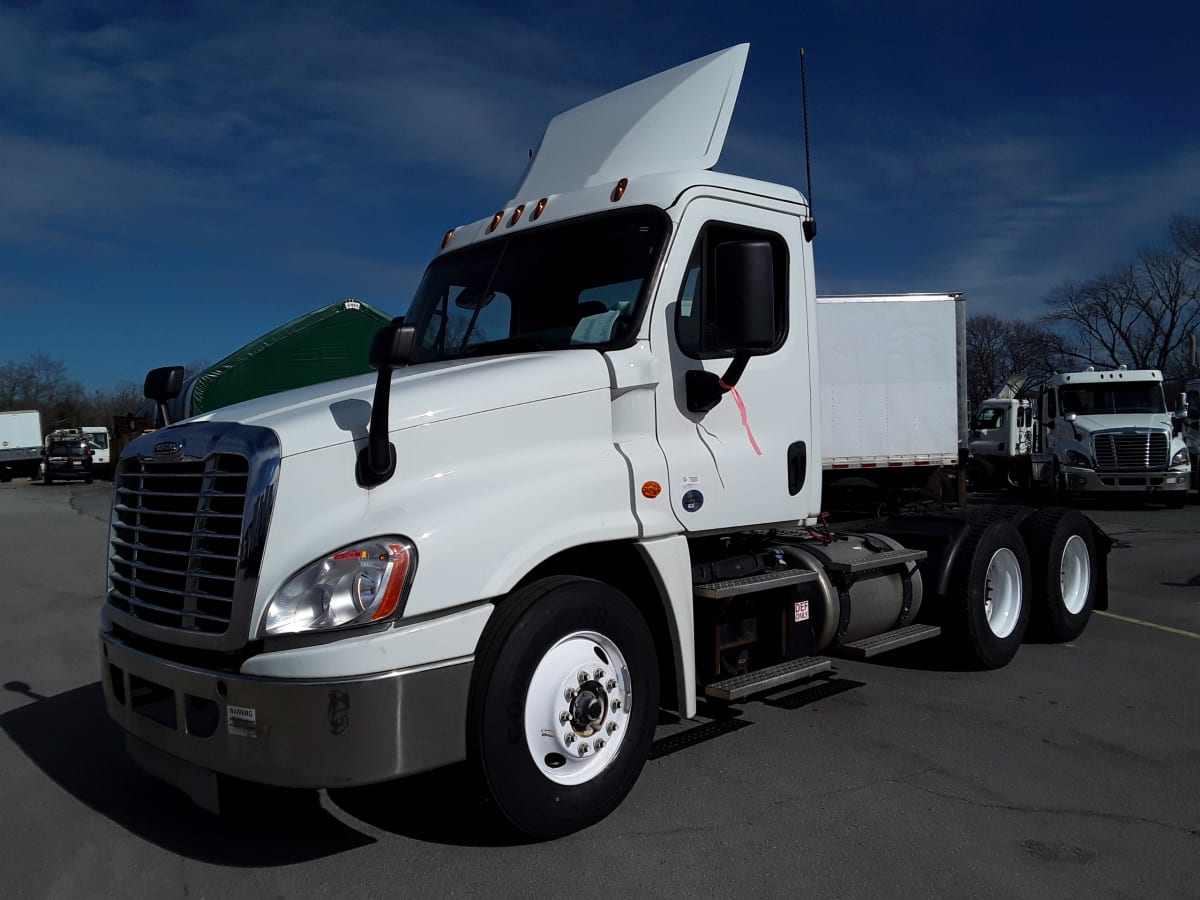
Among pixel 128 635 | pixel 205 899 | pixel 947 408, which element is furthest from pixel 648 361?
pixel 947 408

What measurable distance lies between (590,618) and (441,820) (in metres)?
1.17

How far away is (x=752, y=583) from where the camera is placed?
4703 millimetres

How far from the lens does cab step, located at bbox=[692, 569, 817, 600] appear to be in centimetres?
444

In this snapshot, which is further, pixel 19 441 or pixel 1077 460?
pixel 19 441

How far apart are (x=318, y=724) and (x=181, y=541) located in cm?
96

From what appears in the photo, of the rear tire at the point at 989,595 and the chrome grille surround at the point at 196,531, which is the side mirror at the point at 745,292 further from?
the rear tire at the point at 989,595

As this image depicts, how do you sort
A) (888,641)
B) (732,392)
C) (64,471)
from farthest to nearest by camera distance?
1. (64,471)
2. (888,641)
3. (732,392)

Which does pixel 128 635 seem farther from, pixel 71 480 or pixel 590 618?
pixel 71 480

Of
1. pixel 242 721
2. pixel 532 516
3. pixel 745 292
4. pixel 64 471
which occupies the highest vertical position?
pixel 745 292

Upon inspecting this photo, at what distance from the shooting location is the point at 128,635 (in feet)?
13.0

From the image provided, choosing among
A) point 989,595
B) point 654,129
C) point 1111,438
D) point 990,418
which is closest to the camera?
point 654,129

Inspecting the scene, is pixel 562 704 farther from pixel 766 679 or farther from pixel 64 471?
pixel 64 471

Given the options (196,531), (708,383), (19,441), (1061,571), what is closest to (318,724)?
(196,531)

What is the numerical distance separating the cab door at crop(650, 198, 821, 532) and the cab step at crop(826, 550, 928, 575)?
18.4 inches
